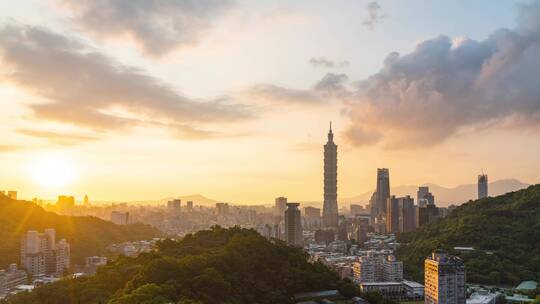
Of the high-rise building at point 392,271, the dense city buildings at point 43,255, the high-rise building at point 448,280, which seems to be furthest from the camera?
the dense city buildings at point 43,255

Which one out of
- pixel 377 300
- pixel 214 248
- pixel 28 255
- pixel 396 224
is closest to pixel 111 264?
pixel 214 248

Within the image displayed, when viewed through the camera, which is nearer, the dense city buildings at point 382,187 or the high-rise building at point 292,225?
the high-rise building at point 292,225

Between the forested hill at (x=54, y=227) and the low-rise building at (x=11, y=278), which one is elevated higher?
the forested hill at (x=54, y=227)

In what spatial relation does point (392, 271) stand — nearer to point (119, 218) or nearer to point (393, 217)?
point (393, 217)

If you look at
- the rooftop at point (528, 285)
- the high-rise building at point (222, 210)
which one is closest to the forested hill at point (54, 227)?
the rooftop at point (528, 285)

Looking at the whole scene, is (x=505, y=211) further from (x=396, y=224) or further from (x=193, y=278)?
(x=193, y=278)

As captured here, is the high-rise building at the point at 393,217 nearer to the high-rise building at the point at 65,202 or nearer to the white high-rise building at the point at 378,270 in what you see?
the white high-rise building at the point at 378,270

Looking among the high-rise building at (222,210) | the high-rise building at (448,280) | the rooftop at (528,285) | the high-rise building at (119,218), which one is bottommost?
the rooftop at (528,285)

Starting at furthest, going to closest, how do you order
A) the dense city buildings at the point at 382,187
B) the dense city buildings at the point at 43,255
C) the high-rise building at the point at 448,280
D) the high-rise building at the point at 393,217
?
the dense city buildings at the point at 382,187, the high-rise building at the point at 393,217, the dense city buildings at the point at 43,255, the high-rise building at the point at 448,280
